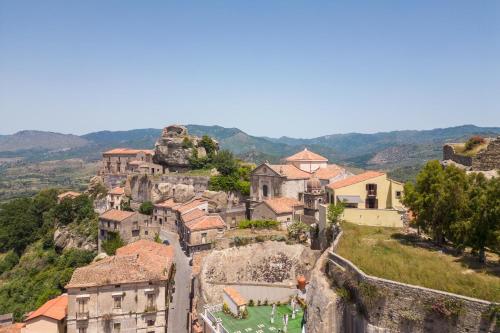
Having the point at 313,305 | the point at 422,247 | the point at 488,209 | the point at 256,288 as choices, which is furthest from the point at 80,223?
the point at 488,209

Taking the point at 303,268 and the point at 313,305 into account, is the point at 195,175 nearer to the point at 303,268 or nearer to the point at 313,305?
the point at 303,268

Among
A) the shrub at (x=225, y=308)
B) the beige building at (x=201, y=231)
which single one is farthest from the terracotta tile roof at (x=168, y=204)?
the shrub at (x=225, y=308)

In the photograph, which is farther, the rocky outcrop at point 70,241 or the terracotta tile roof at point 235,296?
the rocky outcrop at point 70,241

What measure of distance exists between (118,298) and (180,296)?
26.6 ft

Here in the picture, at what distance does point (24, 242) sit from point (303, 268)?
59.2 meters

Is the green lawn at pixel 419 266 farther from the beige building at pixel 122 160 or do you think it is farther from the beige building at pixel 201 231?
the beige building at pixel 122 160

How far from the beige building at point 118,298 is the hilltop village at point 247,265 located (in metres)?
0.09

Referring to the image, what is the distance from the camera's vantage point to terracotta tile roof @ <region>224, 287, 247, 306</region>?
110 feet

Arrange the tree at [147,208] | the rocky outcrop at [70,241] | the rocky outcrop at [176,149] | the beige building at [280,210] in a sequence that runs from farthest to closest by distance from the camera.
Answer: the rocky outcrop at [176,149] → the rocky outcrop at [70,241] → the tree at [147,208] → the beige building at [280,210]

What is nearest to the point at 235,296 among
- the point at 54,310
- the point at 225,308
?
the point at 225,308

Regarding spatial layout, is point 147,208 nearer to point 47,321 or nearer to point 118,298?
point 47,321

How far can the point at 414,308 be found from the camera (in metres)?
20.5

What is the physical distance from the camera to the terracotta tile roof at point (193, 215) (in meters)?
51.1

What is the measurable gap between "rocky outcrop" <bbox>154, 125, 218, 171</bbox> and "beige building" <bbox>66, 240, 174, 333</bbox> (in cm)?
3338
